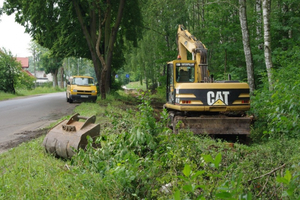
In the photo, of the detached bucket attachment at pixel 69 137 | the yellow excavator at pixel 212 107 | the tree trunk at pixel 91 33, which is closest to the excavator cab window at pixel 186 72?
the yellow excavator at pixel 212 107

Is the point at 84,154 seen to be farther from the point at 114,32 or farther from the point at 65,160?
the point at 114,32

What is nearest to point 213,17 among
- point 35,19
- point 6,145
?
point 35,19

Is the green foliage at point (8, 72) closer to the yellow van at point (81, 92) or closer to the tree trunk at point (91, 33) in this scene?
the yellow van at point (81, 92)

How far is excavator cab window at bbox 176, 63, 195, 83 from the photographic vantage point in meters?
11.9

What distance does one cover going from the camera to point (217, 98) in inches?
401

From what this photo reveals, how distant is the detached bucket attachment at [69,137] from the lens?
6898 mm

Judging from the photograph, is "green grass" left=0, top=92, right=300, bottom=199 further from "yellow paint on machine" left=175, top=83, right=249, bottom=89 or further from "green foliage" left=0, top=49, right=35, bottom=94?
"green foliage" left=0, top=49, right=35, bottom=94

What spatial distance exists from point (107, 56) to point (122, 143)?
65.2ft

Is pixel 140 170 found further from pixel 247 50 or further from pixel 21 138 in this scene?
pixel 247 50

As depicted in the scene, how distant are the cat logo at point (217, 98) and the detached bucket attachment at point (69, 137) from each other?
399 cm

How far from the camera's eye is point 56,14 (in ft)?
78.5

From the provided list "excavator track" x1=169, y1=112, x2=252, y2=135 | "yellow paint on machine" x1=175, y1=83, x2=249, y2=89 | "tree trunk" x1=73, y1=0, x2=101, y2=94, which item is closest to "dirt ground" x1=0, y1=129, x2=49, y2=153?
"excavator track" x1=169, y1=112, x2=252, y2=135

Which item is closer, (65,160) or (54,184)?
(54,184)

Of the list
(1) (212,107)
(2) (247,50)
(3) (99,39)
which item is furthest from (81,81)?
(1) (212,107)
